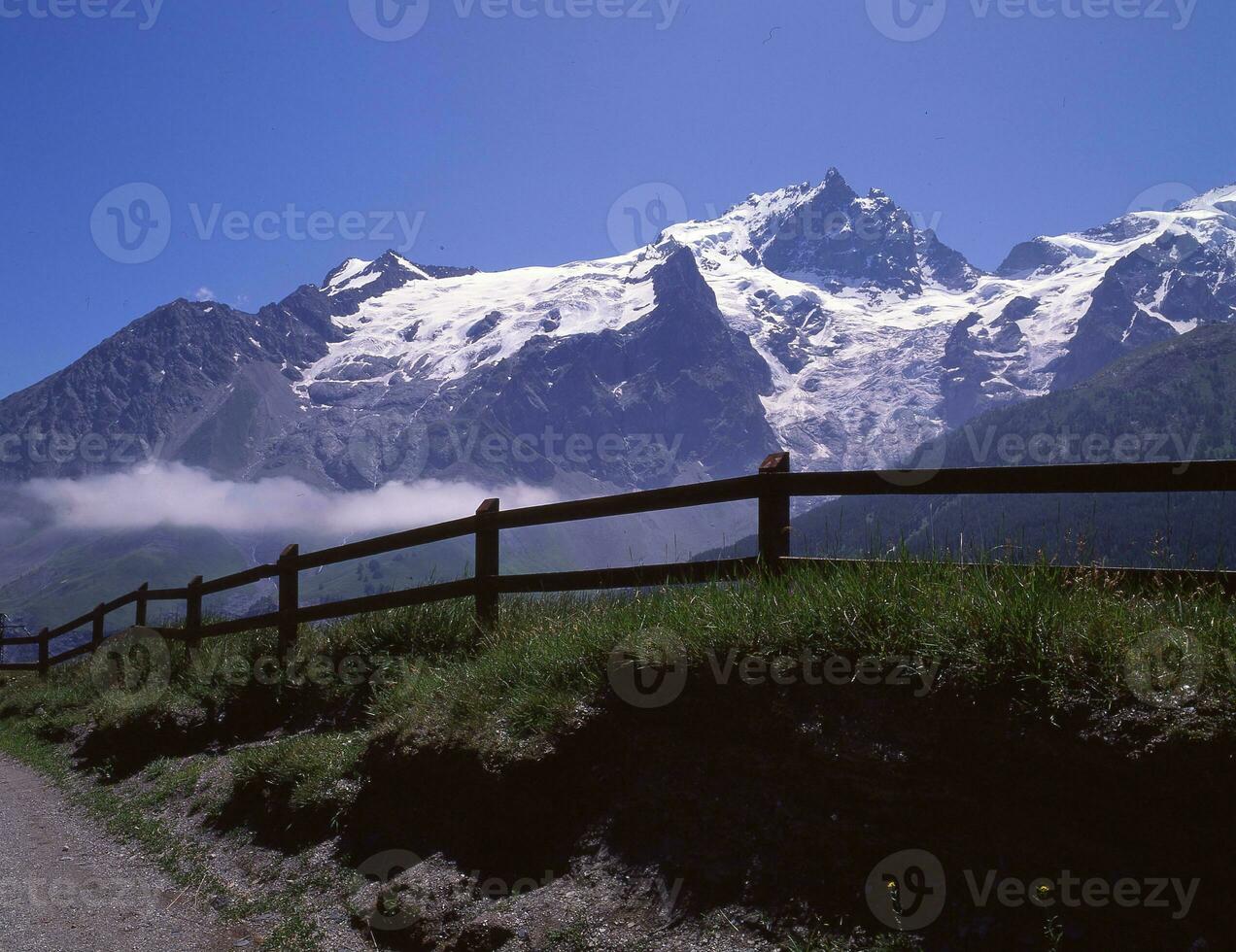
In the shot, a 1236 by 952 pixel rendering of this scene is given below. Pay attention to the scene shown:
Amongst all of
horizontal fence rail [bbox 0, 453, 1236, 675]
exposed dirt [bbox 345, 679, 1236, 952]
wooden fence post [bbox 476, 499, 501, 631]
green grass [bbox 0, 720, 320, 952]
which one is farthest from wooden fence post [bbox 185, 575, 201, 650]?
exposed dirt [bbox 345, 679, 1236, 952]

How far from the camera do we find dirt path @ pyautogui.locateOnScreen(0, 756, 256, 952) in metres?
6.00

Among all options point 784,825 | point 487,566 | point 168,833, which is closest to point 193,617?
point 168,833

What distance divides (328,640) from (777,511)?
5.58m

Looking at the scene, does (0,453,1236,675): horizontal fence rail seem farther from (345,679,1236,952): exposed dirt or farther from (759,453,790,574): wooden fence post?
(345,679,1236,952): exposed dirt

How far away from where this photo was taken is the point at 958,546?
642cm

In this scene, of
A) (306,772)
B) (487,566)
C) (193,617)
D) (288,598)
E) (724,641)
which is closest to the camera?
(724,641)

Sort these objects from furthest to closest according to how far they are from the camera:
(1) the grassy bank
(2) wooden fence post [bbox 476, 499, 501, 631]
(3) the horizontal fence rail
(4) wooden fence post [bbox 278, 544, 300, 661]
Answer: (4) wooden fence post [bbox 278, 544, 300, 661] < (2) wooden fence post [bbox 476, 499, 501, 631] < (3) the horizontal fence rail < (1) the grassy bank

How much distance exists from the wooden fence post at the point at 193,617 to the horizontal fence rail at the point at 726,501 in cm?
250

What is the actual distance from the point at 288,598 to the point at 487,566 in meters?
3.52

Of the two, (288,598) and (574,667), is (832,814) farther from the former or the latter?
(288,598)

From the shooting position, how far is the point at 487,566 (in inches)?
345

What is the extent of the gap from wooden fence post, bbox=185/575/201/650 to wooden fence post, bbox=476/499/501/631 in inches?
256

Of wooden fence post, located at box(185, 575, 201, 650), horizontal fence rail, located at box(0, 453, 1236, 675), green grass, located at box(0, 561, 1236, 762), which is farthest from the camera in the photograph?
wooden fence post, located at box(185, 575, 201, 650)

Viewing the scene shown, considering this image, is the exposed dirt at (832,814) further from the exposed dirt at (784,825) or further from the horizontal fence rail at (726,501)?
the horizontal fence rail at (726,501)
